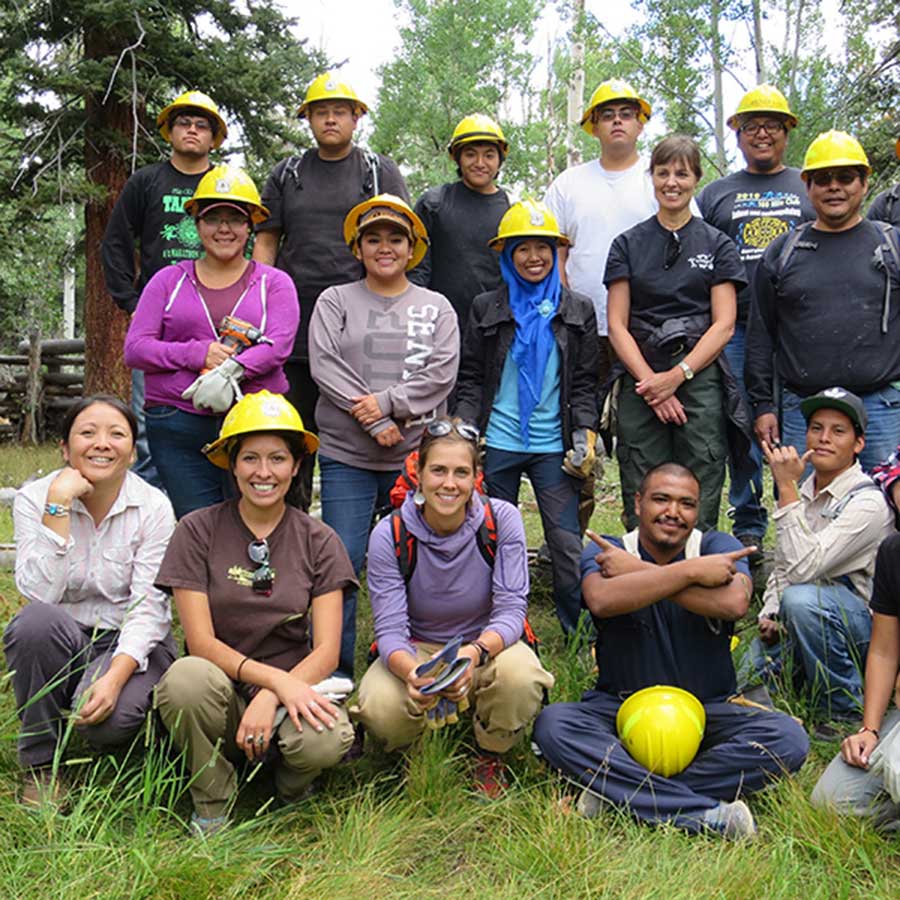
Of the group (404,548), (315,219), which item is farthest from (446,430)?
(315,219)

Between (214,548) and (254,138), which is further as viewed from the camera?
(254,138)

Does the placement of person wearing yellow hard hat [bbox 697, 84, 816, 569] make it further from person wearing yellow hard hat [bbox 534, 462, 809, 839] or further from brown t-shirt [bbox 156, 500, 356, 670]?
brown t-shirt [bbox 156, 500, 356, 670]

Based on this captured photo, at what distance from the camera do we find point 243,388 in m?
4.42

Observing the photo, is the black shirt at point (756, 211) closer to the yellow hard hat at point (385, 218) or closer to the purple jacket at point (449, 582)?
the yellow hard hat at point (385, 218)

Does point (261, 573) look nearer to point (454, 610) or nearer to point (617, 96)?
point (454, 610)

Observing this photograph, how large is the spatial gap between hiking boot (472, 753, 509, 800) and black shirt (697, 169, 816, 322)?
3082 millimetres

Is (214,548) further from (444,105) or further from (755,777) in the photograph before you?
(444,105)

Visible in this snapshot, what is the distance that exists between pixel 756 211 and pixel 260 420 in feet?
10.8

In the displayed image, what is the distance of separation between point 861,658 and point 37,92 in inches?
370

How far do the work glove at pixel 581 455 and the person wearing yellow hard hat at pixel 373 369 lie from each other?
0.71 m

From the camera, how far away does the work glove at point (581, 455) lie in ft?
15.5

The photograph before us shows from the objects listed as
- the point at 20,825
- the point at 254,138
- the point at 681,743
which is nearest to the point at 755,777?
the point at 681,743

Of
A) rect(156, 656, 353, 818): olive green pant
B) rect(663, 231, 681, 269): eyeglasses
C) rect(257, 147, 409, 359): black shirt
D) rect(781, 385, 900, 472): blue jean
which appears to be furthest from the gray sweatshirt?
rect(781, 385, 900, 472): blue jean

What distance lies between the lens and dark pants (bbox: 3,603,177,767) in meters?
3.33
